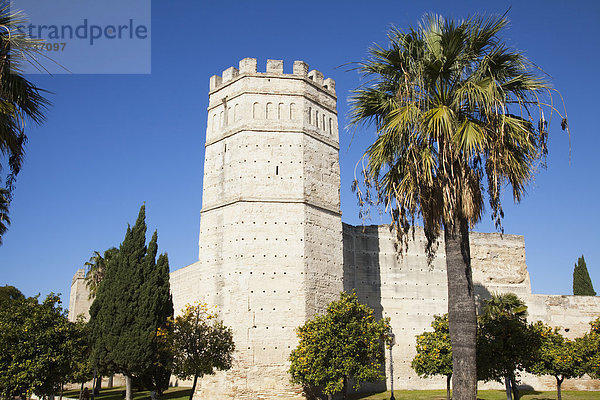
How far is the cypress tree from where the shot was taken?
1628 inches

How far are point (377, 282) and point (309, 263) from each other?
22.0 ft

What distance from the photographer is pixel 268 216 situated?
20.2 metres

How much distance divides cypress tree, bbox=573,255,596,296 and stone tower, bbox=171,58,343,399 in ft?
96.6

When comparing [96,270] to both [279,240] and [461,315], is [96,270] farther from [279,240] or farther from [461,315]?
[461,315]

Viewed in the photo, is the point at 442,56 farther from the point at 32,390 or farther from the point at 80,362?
the point at 80,362

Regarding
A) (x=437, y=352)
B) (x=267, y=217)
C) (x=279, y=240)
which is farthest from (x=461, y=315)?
(x=267, y=217)

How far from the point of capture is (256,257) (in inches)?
771

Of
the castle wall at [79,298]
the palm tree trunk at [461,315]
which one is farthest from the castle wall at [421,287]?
the castle wall at [79,298]

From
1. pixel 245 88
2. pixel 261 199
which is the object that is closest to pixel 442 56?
pixel 261 199

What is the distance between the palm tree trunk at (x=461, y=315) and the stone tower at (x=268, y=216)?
10.4 metres

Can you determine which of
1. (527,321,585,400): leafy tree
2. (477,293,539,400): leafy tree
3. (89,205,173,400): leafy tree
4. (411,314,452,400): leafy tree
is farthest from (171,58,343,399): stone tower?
(527,321,585,400): leafy tree

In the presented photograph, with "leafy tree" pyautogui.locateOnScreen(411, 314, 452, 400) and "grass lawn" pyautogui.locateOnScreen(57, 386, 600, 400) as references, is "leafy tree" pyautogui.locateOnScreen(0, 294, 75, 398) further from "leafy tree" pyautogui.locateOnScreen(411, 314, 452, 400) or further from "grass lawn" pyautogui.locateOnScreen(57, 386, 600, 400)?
"leafy tree" pyautogui.locateOnScreen(411, 314, 452, 400)

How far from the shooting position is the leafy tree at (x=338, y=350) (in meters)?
16.7

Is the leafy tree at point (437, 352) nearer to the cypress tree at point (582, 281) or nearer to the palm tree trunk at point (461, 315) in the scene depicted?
the palm tree trunk at point (461, 315)
